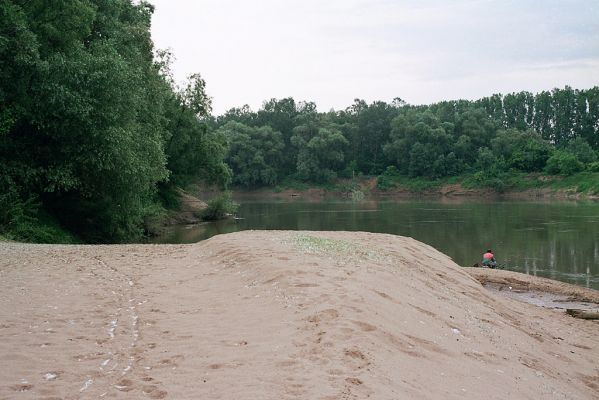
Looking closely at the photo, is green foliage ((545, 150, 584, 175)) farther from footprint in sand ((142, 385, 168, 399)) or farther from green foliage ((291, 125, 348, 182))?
footprint in sand ((142, 385, 168, 399))

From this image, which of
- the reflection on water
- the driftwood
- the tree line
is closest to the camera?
the driftwood

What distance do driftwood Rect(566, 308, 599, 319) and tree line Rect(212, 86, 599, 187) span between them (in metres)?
89.0

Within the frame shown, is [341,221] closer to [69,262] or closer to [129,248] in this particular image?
[129,248]

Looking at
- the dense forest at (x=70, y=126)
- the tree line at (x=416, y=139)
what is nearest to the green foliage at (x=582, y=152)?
the tree line at (x=416, y=139)

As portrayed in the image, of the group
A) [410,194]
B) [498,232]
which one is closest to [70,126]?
[498,232]

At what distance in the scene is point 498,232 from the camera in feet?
144

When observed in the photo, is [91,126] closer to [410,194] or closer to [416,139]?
[410,194]

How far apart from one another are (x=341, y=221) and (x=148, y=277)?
132ft

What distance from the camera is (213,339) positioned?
8.90 meters

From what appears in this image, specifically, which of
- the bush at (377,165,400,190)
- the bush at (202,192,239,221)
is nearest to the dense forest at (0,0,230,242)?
the bush at (202,192,239,221)

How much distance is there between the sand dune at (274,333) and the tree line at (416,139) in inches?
3767

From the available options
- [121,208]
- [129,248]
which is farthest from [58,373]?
[121,208]

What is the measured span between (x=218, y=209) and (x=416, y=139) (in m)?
72.0

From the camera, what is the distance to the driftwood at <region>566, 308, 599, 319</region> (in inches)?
704
